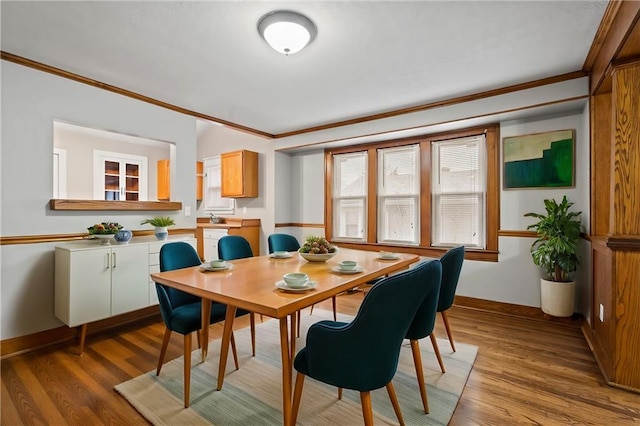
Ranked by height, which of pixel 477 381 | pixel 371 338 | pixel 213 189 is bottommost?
pixel 477 381

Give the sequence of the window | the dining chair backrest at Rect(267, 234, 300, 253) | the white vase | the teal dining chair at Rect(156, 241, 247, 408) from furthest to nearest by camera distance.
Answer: the window → the dining chair backrest at Rect(267, 234, 300, 253) → the white vase → the teal dining chair at Rect(156, 241, 247, 408)

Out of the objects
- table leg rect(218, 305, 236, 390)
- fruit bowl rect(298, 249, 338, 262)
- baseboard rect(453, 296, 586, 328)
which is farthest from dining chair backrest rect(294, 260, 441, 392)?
baseboard rect(453, 296, 586, 328)

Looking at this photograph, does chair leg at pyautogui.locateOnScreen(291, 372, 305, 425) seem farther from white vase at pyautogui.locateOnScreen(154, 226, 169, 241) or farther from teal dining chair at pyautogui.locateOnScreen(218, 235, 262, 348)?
white vase at pyautogui.locateOnScreen(154, 226, 169, 241)

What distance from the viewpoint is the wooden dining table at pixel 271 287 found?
1396mm

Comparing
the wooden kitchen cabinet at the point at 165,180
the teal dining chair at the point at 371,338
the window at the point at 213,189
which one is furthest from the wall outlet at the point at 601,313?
the wooden kitchen cabinet at the point at 165,180

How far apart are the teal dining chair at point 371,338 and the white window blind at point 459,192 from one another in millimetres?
2809

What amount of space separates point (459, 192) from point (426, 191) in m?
0.41

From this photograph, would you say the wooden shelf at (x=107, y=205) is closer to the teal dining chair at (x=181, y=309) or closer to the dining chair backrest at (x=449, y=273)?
the teal dining chair at (x=181, y=309)

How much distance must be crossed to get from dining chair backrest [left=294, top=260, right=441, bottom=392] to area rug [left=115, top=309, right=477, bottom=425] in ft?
1.92

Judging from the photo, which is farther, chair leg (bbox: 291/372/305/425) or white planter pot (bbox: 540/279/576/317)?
white planter pot (bbox: 540/279/576/317)

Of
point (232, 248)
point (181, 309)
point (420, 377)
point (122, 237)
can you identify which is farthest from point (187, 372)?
point (122, 237)

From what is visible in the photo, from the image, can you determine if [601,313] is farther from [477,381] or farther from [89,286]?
[89,286]

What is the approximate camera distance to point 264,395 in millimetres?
1960

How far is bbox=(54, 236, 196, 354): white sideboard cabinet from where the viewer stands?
254 centimetres
